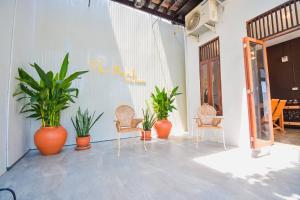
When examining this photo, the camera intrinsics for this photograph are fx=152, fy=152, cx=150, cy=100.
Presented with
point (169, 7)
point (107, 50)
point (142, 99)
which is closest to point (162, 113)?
point (142, 99)

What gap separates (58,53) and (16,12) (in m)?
1.18

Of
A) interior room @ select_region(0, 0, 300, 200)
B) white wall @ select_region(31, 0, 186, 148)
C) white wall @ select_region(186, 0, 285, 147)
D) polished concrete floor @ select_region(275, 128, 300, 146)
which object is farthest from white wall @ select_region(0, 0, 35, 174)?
Answer: polished concrete floor @ select_region(275, 128, 300, 146)

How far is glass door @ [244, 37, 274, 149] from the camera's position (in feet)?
9.55

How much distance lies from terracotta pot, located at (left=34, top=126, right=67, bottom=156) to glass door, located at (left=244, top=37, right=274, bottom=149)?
12.0 ft

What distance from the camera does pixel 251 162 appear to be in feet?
7.50

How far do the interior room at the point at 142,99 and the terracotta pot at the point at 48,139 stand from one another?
19mm

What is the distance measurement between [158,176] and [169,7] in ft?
15.4

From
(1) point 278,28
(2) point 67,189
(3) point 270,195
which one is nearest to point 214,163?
(3) point 270,195

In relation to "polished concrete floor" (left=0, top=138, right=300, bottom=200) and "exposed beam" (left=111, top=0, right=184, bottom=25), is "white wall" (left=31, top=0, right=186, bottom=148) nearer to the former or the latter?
"exposed beam" (left=111, top=0, right=184, bottom=25)

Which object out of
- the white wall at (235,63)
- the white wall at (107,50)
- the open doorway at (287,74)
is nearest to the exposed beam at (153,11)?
the white wall at (107,50)

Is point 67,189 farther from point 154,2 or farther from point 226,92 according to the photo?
point 154,2

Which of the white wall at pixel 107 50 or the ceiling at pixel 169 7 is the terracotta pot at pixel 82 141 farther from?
the ceiling at pixel 169 7

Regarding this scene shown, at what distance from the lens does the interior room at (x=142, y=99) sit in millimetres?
1774

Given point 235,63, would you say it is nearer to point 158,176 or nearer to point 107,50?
point 158,176
